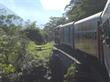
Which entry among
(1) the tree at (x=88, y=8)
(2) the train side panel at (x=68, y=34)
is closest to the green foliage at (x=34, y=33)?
(1) the tree at (x=88, y=8)

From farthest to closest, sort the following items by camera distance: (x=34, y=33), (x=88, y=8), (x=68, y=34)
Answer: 1. (x=34, y=33)
2. (x=88, y=8)
3. (x=68, y=34)

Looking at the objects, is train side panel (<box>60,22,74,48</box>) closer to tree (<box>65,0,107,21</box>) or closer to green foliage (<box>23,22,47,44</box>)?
tree (<box>65,0,107,21</box>)

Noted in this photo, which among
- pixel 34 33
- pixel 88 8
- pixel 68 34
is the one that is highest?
pixel 88 8

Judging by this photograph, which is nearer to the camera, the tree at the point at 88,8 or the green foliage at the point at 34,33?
the tree at the point at 88,8

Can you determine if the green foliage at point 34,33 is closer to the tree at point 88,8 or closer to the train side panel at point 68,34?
the tree at point 88,8

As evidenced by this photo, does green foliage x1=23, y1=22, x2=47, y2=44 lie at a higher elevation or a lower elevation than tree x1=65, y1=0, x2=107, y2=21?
lower

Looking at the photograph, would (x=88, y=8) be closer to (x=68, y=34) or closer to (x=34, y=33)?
(x=34, y=33)

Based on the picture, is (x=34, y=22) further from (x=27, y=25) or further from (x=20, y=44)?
(x=20, y=44)

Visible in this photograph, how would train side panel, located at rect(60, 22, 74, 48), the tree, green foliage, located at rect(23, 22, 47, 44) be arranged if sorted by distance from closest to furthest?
train side panel, located at rect(60, 22, 74, 48)
the tree
green foliage, located at rect(23, 22, 47, 44)

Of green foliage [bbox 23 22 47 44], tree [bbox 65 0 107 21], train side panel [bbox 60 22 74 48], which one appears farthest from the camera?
green foliage [bbox 23 22 47 44]

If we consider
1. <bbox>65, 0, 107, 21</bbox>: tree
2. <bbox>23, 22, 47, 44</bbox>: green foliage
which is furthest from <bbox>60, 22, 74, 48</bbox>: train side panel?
<bbox>23, 22, 47, 44</bbox>: green foliage

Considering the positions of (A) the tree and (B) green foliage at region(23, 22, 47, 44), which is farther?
(B) green foliage at region(23, 22, 47, 44)

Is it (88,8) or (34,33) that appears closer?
(88,8)

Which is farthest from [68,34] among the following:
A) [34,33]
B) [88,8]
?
[34,33]
